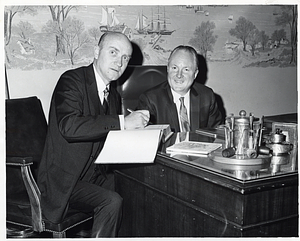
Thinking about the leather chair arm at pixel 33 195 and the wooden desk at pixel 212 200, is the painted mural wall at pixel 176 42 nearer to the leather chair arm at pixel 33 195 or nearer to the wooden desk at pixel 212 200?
the leather chair arm at pixel 33 195

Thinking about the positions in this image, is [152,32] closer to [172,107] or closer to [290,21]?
[172,107]

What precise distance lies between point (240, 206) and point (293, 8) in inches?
128

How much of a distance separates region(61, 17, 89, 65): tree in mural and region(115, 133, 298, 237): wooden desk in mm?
1343

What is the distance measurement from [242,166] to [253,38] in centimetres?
243

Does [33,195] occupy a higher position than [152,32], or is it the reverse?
[152,32]

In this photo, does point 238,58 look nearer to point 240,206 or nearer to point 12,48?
point 12,48

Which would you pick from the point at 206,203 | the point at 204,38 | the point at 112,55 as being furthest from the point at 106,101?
the point at 204,38

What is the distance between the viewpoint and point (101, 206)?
6.91 feet

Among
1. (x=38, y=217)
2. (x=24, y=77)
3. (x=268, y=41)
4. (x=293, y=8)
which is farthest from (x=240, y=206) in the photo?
A: (x=293, y=8)

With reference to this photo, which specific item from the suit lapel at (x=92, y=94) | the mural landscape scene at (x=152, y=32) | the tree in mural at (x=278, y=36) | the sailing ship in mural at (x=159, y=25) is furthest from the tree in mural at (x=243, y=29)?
the suit lapel at (x=92, y=94)

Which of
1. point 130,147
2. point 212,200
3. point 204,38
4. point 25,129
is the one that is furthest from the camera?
point 204,38

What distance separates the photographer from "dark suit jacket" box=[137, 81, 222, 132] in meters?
2.88

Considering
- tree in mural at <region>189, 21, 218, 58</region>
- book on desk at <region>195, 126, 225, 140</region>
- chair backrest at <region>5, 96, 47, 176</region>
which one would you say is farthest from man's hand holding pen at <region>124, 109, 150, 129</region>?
tree in mural at <region>189, 21, 218, 58</region>
